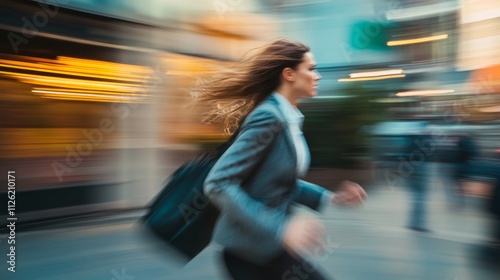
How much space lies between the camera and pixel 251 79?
2.08m

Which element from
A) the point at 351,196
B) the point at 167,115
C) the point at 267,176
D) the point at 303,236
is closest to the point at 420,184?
the point at 167,115

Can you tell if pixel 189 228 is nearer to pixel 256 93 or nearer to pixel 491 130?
pixel 256 93

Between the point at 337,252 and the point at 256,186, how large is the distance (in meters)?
4.15

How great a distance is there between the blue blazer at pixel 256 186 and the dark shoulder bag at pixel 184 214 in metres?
0.08

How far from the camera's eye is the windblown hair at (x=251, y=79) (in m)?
2.06

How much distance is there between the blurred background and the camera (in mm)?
7094

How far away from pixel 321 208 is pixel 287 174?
1.51ft

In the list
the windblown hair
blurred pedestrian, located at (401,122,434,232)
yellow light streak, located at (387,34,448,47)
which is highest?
the windblown hair

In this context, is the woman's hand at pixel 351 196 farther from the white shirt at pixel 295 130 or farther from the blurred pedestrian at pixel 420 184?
the blurred pedestrian at pixel 420 184

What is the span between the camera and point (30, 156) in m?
7.29

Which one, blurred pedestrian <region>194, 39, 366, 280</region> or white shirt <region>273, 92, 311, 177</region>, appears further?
white shirt <region>273, 92, 311, 177</region>

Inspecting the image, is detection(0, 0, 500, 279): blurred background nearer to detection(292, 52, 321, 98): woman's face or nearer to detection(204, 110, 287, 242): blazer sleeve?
detection(292, 52, 321, 98): woman's face

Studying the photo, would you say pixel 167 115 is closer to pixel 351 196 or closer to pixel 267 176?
pixel 351 196

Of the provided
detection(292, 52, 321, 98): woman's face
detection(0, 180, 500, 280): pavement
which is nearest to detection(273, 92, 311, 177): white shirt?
detection(292, 52, 321, 98): woman's face
